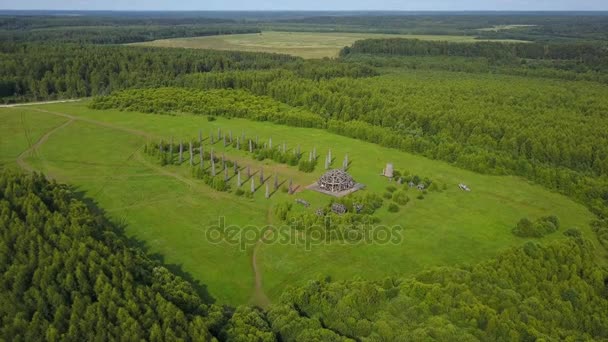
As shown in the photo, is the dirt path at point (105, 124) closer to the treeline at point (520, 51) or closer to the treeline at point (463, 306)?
the treeline at point (463, 306)

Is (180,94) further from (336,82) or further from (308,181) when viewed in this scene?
(308,181)

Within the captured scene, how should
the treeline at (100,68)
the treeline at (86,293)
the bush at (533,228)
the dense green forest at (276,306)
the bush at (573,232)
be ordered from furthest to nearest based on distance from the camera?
the treeline at (100,68)
the bush at (533,228)
the bush at (573,232)
the dense green forest at (276,306)
the treeline at (86,293)

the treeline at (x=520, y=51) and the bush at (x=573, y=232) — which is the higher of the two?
the treeline at (x=520, y=51)

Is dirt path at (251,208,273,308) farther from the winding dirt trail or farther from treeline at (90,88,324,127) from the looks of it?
treeline at (90,88,324,127)

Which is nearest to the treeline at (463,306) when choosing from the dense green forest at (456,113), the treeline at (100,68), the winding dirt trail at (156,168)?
the winding dirt trail at (156,168)

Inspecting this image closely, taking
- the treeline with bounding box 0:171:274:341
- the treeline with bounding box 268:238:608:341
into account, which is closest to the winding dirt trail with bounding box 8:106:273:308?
the treeline with bounding box 0:171:274:341

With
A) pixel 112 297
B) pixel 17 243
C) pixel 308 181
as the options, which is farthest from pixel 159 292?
pixel 308 181
